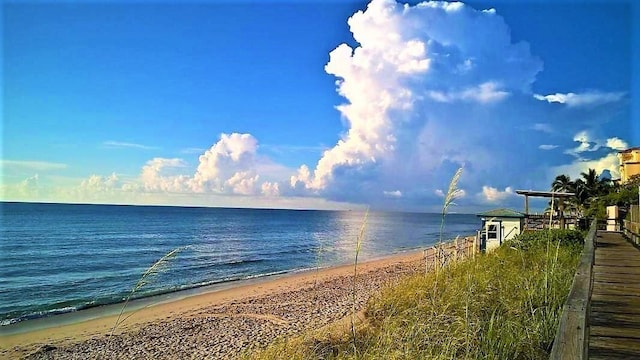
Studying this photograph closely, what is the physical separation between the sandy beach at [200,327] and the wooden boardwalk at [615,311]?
588cm

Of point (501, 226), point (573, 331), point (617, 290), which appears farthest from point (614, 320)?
point (501, 226)

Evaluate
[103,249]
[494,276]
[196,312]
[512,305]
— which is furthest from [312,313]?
[103,249]

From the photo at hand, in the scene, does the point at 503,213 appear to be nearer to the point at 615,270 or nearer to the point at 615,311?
the point at 615,270

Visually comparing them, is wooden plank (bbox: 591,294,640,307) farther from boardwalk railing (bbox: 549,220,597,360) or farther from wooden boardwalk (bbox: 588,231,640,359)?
boardwalk railing (bbox: 549,220,597,360)

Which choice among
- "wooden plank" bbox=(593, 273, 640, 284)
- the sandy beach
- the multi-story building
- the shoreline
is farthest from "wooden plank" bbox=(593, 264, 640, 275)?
the multi-story building

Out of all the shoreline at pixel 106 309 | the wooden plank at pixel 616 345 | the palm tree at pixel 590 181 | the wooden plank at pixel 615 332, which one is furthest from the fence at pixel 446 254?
the palm tree at pixel 590 181

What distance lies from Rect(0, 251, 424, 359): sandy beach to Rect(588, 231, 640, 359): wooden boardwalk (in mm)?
5881

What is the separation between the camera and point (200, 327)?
11461 mm

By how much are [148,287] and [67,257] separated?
1203cm

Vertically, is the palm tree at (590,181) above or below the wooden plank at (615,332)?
above

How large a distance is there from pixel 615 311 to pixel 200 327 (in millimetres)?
9903

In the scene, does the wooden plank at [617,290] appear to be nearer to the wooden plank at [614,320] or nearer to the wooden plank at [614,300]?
the wooden plank at [614,300]

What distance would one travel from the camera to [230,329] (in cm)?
1107

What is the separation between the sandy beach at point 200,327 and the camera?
31.5ft
